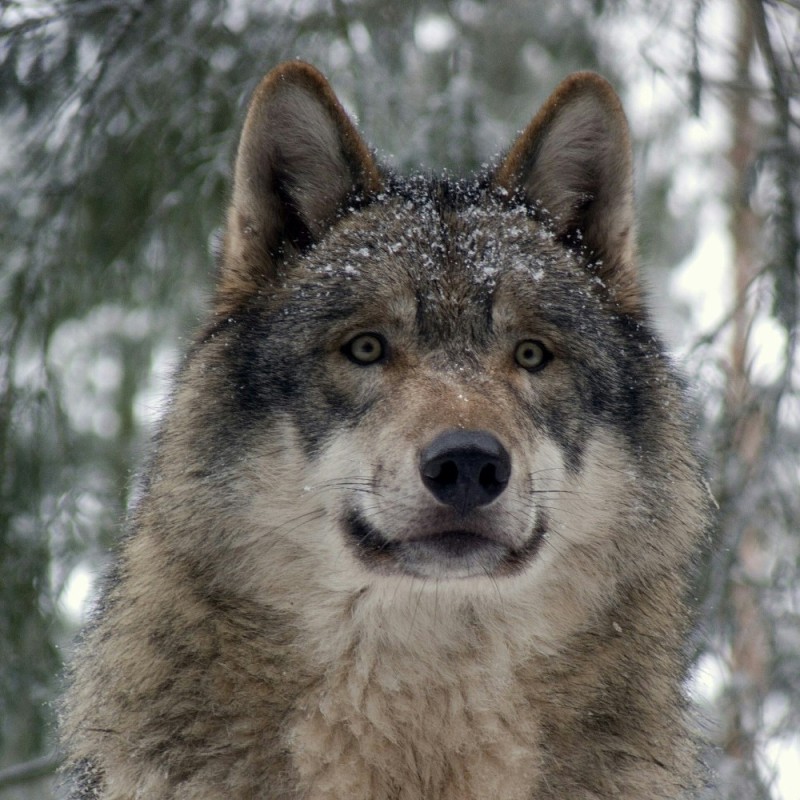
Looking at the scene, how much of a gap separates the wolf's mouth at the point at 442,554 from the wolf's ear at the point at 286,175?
0.95 metres

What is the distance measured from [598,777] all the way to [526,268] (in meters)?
1.41

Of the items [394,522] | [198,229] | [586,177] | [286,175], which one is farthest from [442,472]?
[198,229]

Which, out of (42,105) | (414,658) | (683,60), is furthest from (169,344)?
(414,658)

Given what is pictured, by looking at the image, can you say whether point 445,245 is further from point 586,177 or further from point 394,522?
point 394,522

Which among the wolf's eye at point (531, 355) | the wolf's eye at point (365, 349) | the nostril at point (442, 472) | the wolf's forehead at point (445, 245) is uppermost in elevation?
the wolf's forehead at point (445, 245)

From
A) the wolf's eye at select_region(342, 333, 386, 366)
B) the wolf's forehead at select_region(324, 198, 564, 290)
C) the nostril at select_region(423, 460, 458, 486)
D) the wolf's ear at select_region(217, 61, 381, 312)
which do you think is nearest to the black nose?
the nostril at select_region(423, 460, 458, 486)

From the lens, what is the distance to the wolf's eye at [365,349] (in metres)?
2.91

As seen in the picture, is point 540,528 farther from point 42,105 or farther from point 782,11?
point 42,105

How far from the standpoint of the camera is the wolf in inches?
105

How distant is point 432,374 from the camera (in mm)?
2828

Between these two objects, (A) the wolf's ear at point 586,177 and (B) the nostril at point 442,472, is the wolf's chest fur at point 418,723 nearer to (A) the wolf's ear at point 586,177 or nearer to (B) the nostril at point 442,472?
(B) the nostril at point 442,472

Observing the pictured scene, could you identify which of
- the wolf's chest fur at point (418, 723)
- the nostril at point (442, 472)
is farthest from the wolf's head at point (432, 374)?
the wolf's chest fur at point (418, 723)

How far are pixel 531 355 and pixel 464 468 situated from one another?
2.10 feet

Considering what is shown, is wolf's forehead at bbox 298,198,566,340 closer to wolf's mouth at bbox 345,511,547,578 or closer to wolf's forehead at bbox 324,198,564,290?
wolf's forehead at bbox 324,198,564,290
